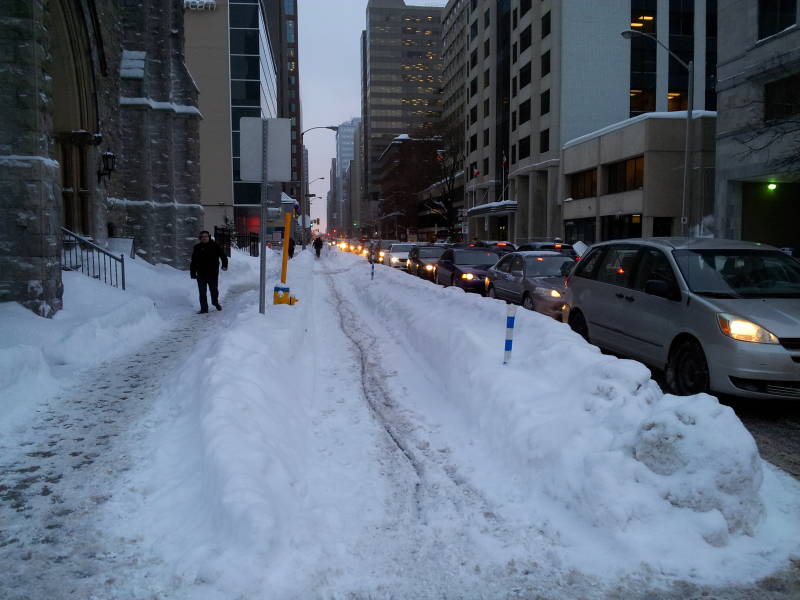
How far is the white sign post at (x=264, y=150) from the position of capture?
10.1m

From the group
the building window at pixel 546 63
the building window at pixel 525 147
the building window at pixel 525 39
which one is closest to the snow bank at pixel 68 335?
the building window at pixel 546 63

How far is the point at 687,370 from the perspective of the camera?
23.5 feet

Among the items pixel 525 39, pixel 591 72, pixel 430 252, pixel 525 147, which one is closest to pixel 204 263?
pixel 430 252

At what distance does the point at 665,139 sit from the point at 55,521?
3879cm

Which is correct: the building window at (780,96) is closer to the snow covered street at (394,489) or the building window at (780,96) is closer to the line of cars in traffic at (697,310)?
the line of cars in traffic at (697,310)

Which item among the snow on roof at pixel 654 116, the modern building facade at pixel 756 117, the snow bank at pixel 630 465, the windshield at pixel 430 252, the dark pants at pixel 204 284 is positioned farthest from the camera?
the snow on roof at pixel 654 116

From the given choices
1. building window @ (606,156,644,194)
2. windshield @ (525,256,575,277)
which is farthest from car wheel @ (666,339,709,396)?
building window @ (606,156,644,194)

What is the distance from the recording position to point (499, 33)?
6588cm

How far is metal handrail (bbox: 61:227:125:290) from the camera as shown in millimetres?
15195

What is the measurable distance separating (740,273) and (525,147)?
5119 centimetres

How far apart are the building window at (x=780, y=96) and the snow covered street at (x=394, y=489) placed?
74.8 ft

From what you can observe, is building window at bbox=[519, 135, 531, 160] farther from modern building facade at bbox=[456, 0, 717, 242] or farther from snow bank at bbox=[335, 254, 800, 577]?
snow bank at bbox=[335, 254, 800, 577]

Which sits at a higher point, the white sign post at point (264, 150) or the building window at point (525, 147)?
the building window at point (525, 147)

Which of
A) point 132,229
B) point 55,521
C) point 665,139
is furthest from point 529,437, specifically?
point 665,139
